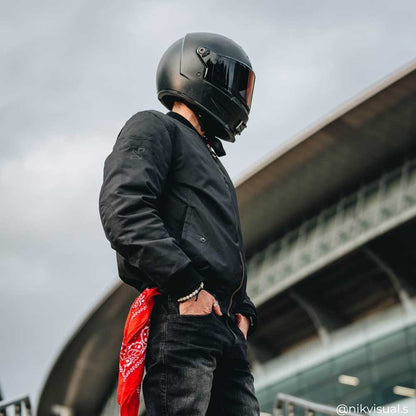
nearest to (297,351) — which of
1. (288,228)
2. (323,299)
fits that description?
(323,299)

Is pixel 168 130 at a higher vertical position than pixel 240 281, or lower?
higher

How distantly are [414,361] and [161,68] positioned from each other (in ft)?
60.2

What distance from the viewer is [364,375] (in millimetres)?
22078

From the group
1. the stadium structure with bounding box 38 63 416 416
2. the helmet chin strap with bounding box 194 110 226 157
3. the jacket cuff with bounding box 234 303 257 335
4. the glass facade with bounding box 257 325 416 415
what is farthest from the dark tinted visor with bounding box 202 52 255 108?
the stadium structure with bounding box 38 63 416 416

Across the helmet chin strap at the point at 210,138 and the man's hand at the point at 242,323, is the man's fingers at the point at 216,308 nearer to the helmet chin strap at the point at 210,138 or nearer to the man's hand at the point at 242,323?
the man's hand at the point at 242,323

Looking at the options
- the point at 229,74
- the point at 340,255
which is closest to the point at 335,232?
the point at 340,255

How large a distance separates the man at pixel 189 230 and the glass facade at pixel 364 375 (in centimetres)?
1746

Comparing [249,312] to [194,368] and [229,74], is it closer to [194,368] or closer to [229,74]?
[194,368]

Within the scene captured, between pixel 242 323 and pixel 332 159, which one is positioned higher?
pixel 332 159

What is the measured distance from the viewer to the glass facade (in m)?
20.8

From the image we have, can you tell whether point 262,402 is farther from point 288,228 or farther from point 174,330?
point 174,330

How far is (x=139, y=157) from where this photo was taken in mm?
3492

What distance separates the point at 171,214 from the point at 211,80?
2.41 ft

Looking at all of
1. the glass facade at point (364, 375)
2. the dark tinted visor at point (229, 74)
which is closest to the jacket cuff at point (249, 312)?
the dark tinted visor at point (229, 74)
